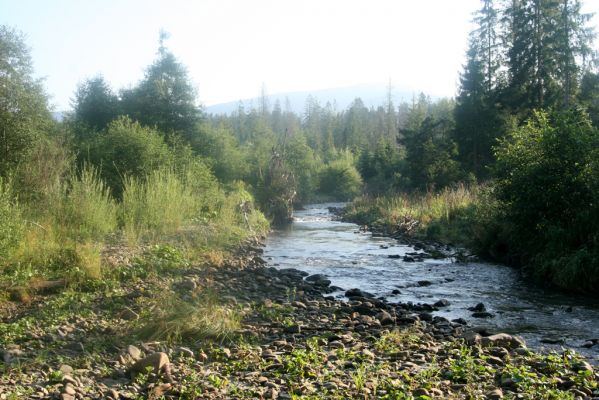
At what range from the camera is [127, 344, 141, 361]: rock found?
593 centimetres

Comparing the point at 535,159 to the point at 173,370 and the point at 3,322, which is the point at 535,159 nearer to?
the point at 173,370

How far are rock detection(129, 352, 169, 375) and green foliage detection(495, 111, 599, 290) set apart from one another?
8864 millimetres

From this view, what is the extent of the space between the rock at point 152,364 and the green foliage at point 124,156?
1395cm

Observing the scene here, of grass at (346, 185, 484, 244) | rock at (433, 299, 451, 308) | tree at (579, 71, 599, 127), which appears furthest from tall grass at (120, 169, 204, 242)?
tree at (579, 71, 599, 127)

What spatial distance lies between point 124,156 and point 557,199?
14.7 metres

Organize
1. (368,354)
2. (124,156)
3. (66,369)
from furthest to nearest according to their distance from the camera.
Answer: (124,156) < (368,354) < (66,369)

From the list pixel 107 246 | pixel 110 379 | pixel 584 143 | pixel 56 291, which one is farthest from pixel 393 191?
pixel 110 379

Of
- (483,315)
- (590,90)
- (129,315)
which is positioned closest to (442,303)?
(483,315)

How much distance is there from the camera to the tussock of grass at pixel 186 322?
22.4 ft

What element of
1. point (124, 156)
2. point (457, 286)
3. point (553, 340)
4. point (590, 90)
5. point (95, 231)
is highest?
point (590, 90)

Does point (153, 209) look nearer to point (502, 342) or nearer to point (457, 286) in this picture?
point (457, 286)

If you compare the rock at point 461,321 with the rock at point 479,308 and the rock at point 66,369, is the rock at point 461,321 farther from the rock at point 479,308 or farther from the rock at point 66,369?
the rock at point 66,369

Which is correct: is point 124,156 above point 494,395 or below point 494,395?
above

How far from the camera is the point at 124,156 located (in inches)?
760
